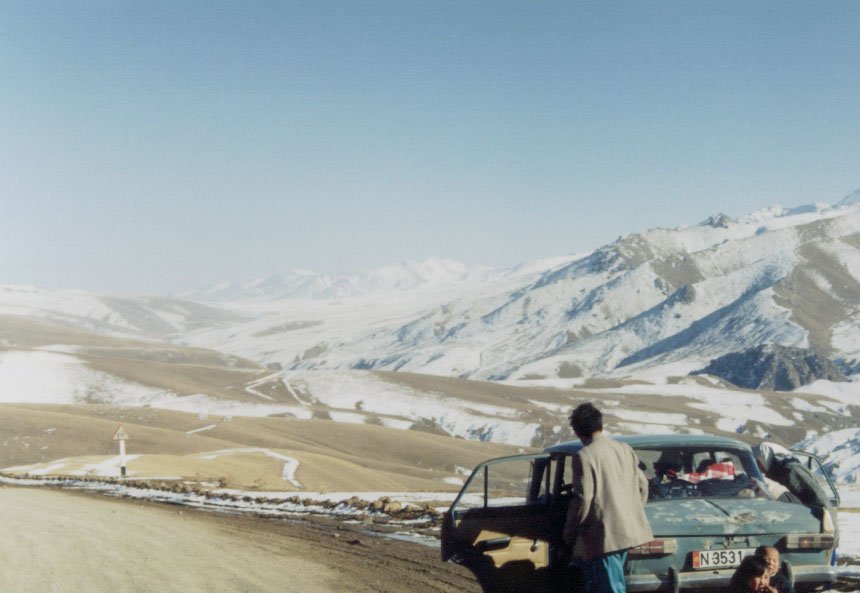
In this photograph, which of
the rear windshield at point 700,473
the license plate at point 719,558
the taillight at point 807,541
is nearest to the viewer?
the license plate at point 719,558

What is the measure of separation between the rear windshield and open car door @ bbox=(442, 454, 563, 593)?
106cm

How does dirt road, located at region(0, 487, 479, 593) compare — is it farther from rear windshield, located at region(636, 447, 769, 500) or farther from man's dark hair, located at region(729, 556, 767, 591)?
man's dark hair, located at region(729, 556, 767, 591)

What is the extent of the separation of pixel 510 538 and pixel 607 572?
4.88 feet

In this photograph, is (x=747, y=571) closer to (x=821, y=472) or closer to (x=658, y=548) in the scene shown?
(x=658, y=548)

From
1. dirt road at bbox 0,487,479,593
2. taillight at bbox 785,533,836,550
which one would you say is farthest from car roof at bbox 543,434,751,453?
dirt road at bbox 0,487,479,593

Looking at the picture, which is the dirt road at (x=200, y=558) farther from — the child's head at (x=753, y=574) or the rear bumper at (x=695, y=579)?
the child's head at (x=753, y=574)

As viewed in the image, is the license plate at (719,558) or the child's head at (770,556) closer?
the child's head at (770,556)

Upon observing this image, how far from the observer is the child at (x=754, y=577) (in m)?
7.09

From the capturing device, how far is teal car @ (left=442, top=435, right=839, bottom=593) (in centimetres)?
746

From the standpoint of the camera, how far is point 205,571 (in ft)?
38.9

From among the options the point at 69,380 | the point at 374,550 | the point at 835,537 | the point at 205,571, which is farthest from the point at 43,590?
the point at 69,380

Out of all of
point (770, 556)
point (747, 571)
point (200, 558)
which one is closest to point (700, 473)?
point (770, 556)

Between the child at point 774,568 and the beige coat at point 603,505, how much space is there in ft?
4.14

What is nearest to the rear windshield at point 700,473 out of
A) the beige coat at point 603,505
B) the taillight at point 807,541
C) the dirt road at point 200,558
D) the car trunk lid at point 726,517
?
the car trunk lid at point 726,517
